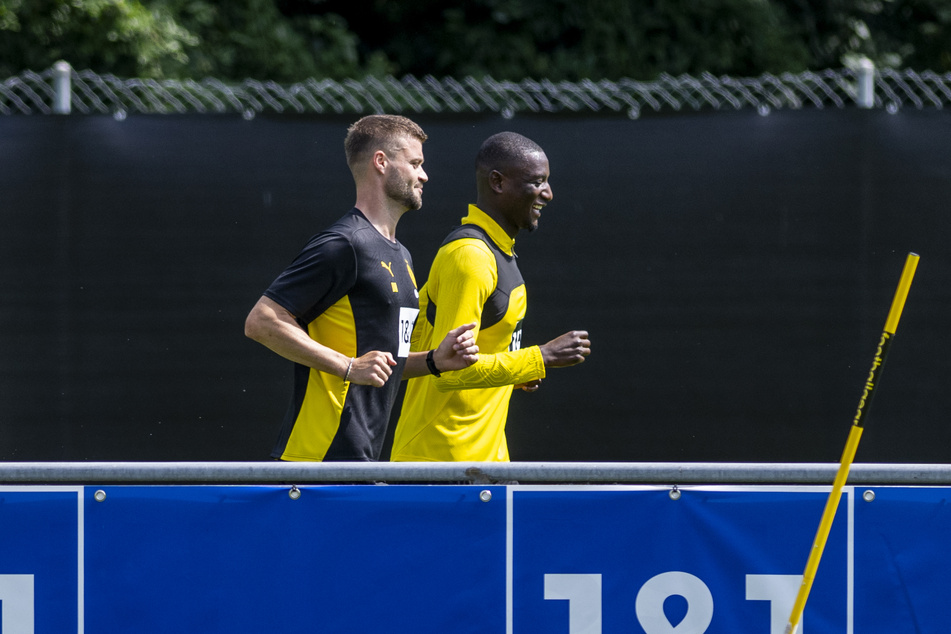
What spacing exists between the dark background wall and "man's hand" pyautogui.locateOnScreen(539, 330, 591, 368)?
4.42ft

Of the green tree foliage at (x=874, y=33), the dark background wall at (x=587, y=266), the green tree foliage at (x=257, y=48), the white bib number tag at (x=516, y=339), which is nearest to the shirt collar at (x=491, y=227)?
the white bib number tag at (x=516, y=339)

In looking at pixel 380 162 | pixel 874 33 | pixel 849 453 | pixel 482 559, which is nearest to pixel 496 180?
pixel 380 162

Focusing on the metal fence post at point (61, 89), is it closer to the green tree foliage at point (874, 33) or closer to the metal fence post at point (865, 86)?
the metal fence post at point (865, 86)

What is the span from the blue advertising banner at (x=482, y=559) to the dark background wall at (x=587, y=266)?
2177mm

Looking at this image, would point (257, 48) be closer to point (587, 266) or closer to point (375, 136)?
point (587, 266)

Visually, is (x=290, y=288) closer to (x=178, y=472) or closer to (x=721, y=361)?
(x=178, y=472)

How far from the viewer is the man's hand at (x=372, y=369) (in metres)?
2.95

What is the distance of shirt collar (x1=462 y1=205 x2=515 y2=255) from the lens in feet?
11.6

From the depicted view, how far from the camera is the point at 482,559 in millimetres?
2455

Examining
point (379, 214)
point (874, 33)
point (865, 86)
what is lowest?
point (379, 214)

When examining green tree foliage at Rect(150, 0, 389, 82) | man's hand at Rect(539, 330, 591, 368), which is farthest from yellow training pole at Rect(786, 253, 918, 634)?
green tree foliage at Rect(150, 0, 389, 82)

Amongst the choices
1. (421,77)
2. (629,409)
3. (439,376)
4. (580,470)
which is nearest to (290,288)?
(439,376)

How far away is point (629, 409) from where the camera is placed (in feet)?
15.2

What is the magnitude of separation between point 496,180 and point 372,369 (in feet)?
3.13
